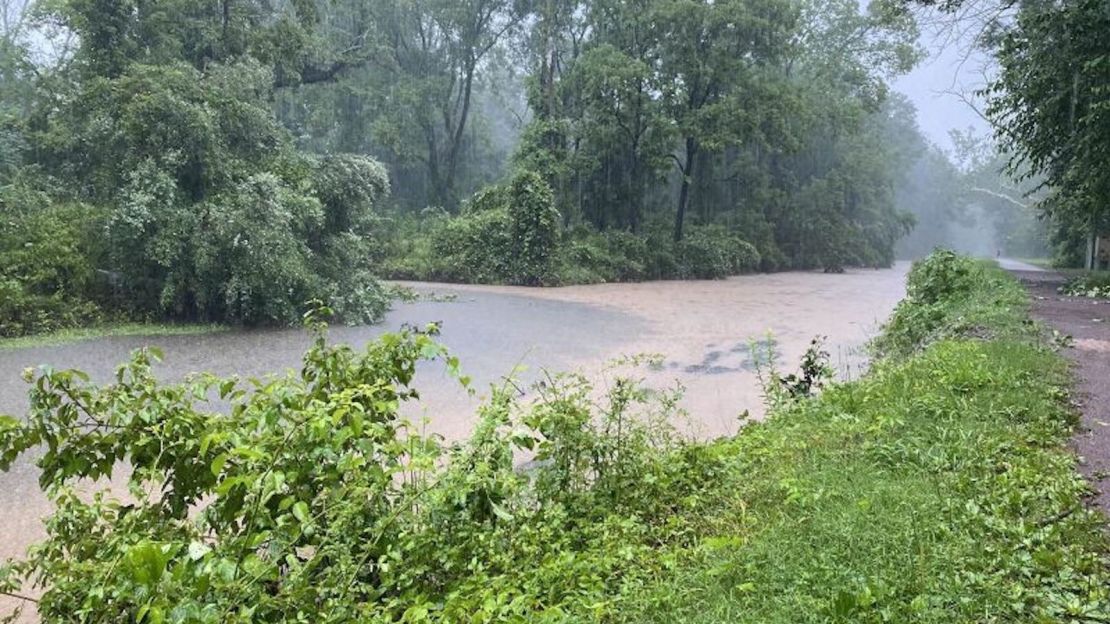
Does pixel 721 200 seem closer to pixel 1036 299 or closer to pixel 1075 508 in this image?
pixel 1036 299

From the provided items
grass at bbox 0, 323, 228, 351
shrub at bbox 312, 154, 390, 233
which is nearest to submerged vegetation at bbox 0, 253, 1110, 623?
grass at bbox 0, 323, 228, 351

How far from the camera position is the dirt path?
285 cm

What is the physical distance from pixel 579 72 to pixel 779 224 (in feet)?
41.5

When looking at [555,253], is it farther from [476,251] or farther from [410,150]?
[410,150]

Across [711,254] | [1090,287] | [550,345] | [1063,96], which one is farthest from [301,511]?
[711,254]

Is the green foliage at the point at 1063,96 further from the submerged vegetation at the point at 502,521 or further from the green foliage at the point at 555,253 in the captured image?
the green foliage at the point at 555,253

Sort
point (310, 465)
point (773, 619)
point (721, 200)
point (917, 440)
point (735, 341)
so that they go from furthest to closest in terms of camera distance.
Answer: point (721, 200) < point (735, 341) < point (917, 440) < point (310, 465) < point (773, 619)

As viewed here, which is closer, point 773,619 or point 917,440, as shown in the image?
point 773,619

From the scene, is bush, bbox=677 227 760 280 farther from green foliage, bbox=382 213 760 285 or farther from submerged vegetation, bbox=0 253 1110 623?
submerged vegetation, bbox=0 253 1110 623

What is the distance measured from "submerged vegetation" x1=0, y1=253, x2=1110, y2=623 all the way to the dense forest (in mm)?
8042

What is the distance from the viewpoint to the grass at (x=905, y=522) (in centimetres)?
194

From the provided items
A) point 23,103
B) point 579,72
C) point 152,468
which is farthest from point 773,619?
point 579,72

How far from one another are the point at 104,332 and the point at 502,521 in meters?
8.89

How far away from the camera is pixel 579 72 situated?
72.6ft
